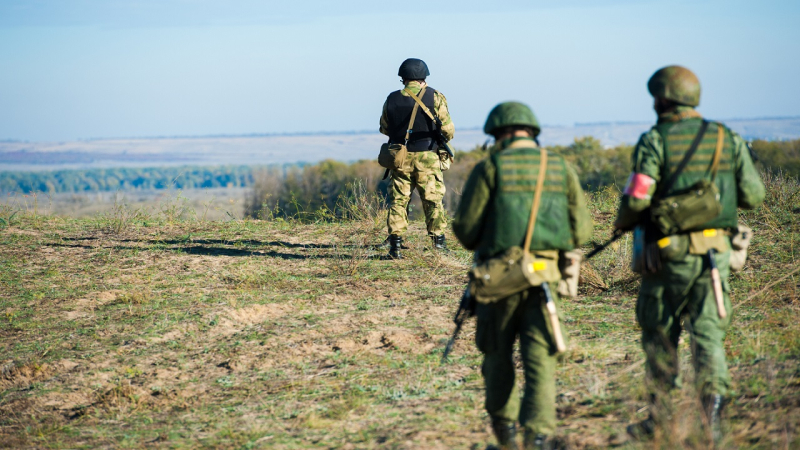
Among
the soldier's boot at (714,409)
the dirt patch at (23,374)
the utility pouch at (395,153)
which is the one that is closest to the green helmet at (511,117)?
the soldier's boot at (714,409)

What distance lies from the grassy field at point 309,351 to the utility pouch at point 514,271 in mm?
849

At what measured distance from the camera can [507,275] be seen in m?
3.23

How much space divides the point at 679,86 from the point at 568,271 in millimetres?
1123

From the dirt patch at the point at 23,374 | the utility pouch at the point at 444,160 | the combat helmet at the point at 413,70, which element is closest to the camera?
the dirt patch at the point at 23,374

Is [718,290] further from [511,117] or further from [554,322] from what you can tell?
[511,117]

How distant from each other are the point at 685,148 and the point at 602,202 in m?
7.26

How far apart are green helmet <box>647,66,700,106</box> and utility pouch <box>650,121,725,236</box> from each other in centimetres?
19

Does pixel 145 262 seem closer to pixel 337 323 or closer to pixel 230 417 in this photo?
pixel 337 323

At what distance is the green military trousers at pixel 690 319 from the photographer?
3439 millimetres

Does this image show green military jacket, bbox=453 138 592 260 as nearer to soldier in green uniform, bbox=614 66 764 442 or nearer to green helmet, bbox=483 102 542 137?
green helmet, bbox=483 102 542 137

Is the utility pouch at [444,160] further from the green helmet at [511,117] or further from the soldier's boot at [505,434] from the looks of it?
the soldier's boot at [505,434]

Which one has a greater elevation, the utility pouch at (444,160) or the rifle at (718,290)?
the utility pouch at (444,160)

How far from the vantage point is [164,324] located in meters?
6.20

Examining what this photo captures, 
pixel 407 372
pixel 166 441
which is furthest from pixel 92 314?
pixel 407 372
